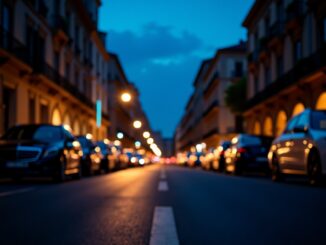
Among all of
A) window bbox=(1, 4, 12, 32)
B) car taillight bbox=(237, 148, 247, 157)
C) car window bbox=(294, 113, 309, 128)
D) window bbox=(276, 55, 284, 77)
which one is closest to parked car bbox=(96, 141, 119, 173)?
window bbox=(1, 4, 12, 32)

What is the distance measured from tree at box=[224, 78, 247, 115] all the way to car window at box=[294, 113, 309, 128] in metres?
44.9

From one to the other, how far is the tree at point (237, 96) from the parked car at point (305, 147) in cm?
4421

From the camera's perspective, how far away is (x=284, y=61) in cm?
3259

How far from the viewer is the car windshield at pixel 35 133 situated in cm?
1407

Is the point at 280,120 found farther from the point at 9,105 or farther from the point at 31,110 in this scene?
the point at 9,105

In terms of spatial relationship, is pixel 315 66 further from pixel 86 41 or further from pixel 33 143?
pixel 86 41

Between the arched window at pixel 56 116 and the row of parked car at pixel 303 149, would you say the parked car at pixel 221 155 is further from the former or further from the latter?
the arched window at pixel 56 116

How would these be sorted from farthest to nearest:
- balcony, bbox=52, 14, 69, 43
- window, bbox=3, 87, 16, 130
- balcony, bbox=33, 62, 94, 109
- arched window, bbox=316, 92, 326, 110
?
balcony, bbox=52, 14, 69, 43, balcony, bbox=33, 62, 94, 109, arched window, bbox=316, 92, 326, 110, window, bbox=3, 87, 16, 130

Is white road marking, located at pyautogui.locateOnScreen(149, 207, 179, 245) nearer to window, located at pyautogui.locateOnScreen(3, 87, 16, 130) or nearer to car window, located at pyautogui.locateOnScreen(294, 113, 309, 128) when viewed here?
car window, located at pyautogui.locateOnScreen(294, 113, 309, 128)

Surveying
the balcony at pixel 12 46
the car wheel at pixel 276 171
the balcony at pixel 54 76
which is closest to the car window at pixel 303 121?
the car wheel at pixel 276 171

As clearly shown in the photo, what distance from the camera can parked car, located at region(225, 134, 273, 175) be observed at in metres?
18.7

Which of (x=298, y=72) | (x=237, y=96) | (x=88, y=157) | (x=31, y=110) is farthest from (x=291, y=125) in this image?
(x=237, y=96)

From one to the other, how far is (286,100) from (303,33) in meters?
4.94

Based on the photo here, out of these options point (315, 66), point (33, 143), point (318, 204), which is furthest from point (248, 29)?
point (318, 204)
